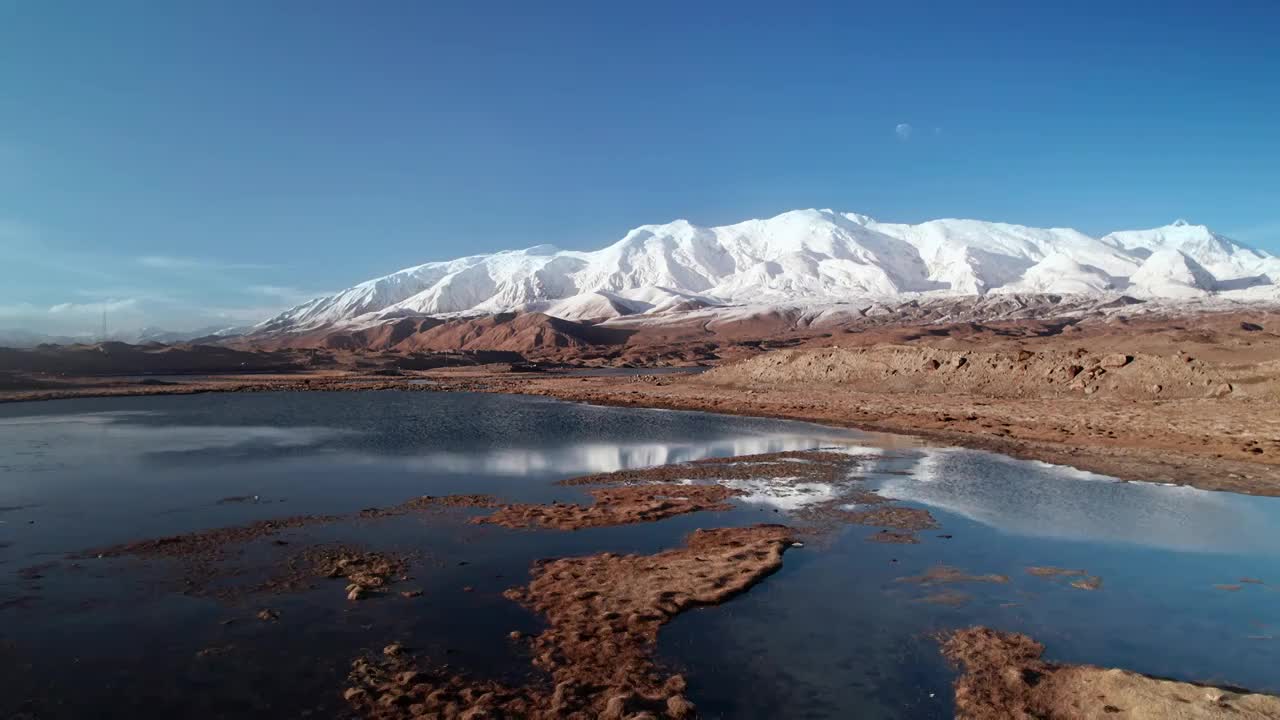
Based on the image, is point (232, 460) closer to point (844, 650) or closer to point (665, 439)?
point (665, 439)

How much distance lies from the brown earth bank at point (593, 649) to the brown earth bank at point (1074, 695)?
3.15m

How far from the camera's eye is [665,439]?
29375mm

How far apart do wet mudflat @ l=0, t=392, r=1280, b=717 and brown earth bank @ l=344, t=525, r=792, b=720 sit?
0.08 m

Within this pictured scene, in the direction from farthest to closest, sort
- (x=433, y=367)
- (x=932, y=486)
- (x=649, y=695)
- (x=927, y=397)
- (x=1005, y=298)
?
(x=1005, y=298), (x=433, y=367), (x=927, y=397), (x=932, y=486), (x=649, y=695)

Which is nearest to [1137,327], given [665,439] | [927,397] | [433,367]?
[927,397]

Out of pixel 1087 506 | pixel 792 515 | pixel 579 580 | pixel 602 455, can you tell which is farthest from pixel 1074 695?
pixel 602 455

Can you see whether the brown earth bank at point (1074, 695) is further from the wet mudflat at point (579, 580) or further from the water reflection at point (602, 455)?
the water reflection at point (602, 455)

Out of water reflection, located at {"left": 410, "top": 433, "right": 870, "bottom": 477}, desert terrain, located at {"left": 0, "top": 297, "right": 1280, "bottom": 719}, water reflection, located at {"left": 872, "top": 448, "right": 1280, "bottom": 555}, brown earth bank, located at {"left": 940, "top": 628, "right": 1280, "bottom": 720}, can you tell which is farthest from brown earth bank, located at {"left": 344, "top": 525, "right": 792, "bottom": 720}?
water reflection, located at {"left": 410, "top": 433, "right": 870, "bottom": 477}

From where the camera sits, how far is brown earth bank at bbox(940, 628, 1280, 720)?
722 cm

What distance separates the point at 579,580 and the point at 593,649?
2545mm

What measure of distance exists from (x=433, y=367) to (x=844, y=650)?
91238 mm

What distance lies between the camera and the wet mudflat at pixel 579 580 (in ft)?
26.9

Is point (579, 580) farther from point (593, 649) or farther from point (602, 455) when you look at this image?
point (602, 455)

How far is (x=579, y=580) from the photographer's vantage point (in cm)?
1138
